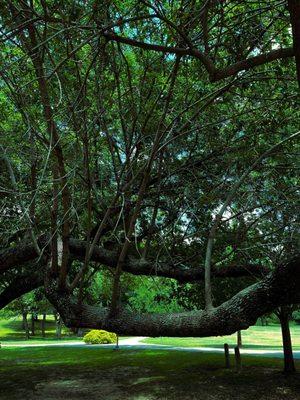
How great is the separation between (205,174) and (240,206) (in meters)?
1.08

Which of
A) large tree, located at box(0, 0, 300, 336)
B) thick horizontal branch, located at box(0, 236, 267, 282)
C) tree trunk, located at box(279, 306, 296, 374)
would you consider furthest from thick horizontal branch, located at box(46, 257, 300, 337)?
tree trunk, located at box(279, 306, 296, 374)

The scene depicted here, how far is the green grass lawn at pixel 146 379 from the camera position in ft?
39.6

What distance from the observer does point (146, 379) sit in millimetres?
14523

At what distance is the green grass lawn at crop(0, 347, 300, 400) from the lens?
12.1m

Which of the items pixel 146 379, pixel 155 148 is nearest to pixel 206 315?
pixel 155 148

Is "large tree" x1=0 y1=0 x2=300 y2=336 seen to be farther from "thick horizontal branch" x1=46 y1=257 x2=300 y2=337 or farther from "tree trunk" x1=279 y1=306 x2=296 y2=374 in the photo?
"tree trunk" x1=279 y1=306 x2=296 y2=374

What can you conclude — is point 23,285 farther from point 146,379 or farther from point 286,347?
point 286,347

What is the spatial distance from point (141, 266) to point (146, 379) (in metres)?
6.99

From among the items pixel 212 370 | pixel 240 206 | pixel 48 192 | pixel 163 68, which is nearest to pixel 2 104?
pixel 48 192

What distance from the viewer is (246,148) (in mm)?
9148

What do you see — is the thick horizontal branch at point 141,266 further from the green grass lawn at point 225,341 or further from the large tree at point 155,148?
the green grass lawn at point 225,341

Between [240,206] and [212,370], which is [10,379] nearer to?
[212,370]

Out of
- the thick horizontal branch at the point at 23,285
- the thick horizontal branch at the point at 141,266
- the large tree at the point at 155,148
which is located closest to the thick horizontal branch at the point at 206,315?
the large tree at the point at 155,148

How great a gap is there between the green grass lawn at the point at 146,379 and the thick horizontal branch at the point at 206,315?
17.4 feet
